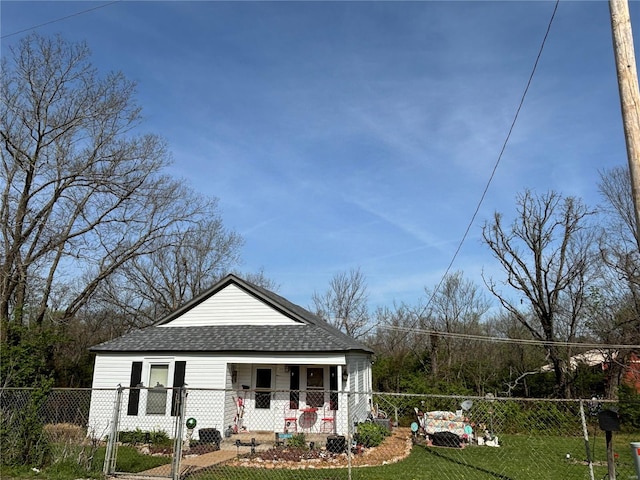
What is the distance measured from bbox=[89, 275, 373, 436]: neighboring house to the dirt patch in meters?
2.46

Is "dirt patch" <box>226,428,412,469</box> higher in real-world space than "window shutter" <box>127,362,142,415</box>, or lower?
lower

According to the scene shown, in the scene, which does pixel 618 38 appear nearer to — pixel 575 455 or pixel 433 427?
pixel 575 455

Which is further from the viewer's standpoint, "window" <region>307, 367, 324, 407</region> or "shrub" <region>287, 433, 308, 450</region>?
"window" <region>307, 367, 324, 407</region>

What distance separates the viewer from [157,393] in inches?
611

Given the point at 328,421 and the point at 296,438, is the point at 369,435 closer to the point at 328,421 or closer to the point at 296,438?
the point at 328,421

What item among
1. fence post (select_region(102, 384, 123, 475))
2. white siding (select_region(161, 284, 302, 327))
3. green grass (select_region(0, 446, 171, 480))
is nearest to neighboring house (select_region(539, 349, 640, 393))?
white siding (select_region(161, 284, 302, 327))

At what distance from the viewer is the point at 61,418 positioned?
57.6 feet

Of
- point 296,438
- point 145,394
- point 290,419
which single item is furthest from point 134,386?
point 296,438

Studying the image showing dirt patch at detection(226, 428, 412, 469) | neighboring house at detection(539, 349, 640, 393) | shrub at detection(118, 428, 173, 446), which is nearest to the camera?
dirt patch at detection(226, 428, 412, 469)

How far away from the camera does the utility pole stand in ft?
14.2

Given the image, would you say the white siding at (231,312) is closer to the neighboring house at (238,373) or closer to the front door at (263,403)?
the neighboring house at (238,373)

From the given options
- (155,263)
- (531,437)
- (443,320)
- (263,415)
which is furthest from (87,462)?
(443,320)

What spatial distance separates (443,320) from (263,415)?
19.1 m

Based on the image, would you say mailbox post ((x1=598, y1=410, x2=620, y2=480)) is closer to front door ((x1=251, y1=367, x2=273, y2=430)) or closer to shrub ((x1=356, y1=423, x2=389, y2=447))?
shrub ((x1=356, y1=423, x2=389, y2=447))
